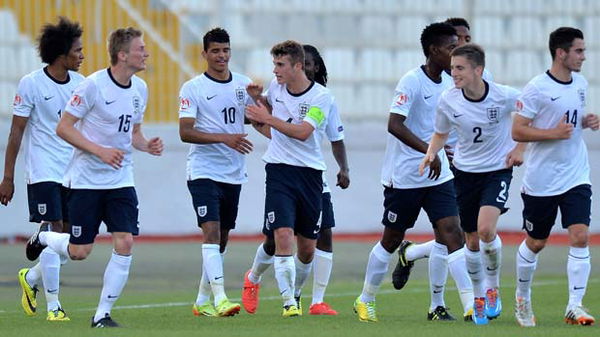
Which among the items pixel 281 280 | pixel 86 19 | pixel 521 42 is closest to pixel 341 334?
pixel 281 280

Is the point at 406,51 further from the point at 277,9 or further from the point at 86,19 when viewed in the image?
the point at 86,19

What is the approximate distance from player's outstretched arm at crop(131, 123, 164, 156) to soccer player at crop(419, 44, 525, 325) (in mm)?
1948

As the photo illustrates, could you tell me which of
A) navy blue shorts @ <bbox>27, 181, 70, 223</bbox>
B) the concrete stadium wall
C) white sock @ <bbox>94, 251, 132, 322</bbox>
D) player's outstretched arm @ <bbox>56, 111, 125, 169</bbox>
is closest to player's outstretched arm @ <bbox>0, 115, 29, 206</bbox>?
navy blue shorts @ <bbox>27, 181, 70, 223</bbox>

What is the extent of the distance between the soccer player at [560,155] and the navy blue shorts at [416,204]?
0.68 m

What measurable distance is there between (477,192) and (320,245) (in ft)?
6.29

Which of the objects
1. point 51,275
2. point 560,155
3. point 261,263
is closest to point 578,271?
point 560,155

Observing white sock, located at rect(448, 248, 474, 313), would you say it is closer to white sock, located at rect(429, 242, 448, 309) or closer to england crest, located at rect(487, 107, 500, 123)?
white sock, located at rect(429, 242, 448, 309)

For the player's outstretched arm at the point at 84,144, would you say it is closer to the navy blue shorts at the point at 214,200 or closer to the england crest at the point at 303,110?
the navy blue shorts at the point at 214,200

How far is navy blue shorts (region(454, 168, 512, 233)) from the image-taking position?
10.9 m

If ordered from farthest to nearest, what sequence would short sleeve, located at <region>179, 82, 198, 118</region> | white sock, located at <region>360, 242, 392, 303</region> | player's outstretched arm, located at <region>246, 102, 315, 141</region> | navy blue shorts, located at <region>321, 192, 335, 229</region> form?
navy blue shorts, located at <region>321, 192, 335, 229</region>, short sleeve, located at <region>179, 82, 198, 118</region>, white sock, located at <region>360, 242, 392, 303</region>, player's outstretched arm, located at <region>246, 102, 315, 141</region>

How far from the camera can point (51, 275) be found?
448 inches

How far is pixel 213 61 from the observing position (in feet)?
39.0

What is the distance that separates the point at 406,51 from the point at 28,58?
20.4ft

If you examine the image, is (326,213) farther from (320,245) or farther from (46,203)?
(46,203)
